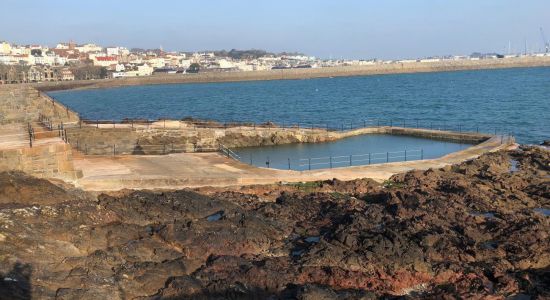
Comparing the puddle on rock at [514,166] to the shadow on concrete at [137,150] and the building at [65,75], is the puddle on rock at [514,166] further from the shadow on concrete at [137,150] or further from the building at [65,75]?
the building at [65,75]

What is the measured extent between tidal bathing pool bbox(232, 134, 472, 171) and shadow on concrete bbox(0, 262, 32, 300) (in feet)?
59.0

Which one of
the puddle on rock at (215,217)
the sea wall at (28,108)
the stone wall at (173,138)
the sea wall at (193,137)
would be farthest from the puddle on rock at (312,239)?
the sea wall at (28,108)

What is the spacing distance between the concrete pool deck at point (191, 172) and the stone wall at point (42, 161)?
2.40 feet

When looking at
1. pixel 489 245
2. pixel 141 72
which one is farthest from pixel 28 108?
pixel 141 72

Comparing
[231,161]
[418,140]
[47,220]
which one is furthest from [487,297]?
[418,140]

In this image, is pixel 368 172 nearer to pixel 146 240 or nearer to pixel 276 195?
pixel 276 195

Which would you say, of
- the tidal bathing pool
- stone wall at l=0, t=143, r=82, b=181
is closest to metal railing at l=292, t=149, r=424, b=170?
the tidal bathing pool

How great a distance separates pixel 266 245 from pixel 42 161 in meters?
9.53

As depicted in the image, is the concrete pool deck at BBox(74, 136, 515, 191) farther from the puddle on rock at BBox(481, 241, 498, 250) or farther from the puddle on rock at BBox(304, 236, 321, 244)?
the puddle on rock at BBox(481, 241, 498, 250)

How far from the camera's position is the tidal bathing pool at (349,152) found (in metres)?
29.7

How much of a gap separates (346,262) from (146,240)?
15.7 feet

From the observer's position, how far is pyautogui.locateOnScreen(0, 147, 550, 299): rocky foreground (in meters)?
11.5

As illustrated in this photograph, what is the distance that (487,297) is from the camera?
11.8 m

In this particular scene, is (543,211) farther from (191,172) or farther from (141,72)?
(141,72)
